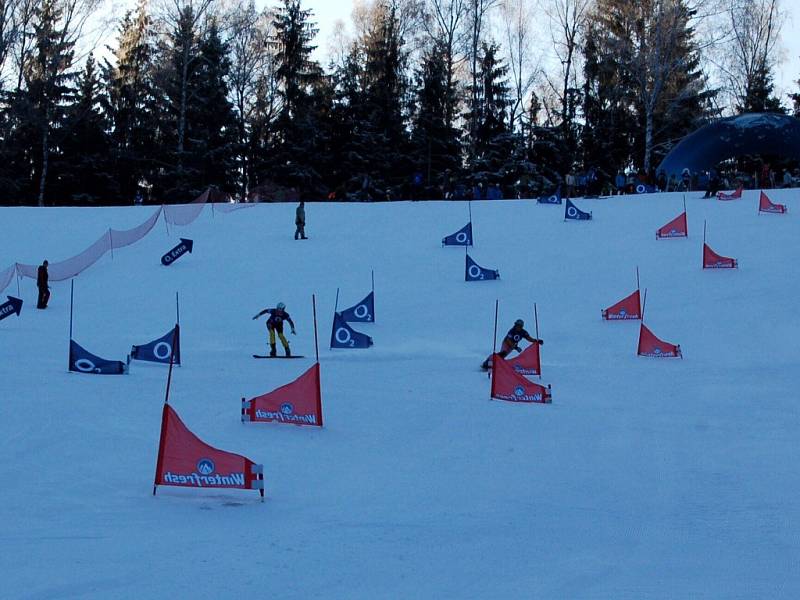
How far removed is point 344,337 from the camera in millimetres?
17469

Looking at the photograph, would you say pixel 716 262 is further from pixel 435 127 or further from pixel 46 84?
pixel 46 84

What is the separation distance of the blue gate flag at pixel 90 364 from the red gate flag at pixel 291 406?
12.2 feet

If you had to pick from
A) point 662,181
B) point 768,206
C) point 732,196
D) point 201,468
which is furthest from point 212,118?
point 201,468

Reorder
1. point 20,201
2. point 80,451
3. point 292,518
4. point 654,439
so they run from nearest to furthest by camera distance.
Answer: point 292,518
point 80,451
point 654,439
point 20,201

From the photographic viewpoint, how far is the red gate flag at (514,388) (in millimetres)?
12898

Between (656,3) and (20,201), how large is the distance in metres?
31.3

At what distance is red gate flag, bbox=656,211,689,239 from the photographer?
26016 millimetres

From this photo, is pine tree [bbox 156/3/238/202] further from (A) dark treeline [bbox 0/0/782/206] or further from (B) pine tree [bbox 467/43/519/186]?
(B) pine tree [bbox 467/43/519/186]

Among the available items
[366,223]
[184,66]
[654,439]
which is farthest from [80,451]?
[184,66]

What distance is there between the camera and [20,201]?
4384 centimetres

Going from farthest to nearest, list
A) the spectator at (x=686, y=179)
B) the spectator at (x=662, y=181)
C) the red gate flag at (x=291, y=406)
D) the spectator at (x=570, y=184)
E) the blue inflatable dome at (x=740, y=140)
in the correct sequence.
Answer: the spectator at (x=662, y=181) → the spectator at (x=570, y=184) → the spectator at (x=686, y=179) → the blue inflatable dome at (x=740, y=140) → the red gate flag at (x=291, y=406)

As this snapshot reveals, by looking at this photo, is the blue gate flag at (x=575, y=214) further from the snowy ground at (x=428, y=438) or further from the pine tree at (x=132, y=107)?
the pine tree at (x=132, y=107)

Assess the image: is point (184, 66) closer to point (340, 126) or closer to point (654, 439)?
point (340, 126)

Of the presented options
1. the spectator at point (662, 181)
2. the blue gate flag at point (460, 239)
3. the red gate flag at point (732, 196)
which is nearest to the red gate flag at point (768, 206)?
the red gate flag at point (732, 196)
